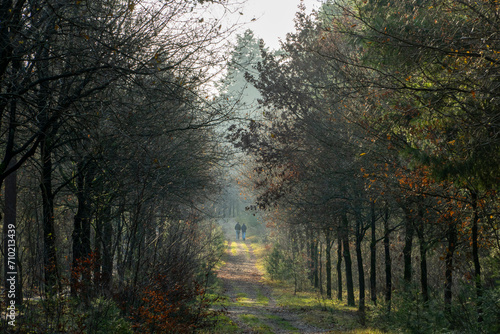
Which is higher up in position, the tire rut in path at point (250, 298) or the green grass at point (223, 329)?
the green grass at point (223, 329)

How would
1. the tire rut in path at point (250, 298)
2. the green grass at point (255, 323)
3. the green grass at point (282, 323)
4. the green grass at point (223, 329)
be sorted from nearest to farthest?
the green grass at point (223, 329) < the green grass at point (255, 323) < the green grass at point (282, 323) < the tire rut in path at point (250, 298)

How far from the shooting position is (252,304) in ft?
67.5

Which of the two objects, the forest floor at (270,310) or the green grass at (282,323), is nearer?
the forest floor at (270,310)

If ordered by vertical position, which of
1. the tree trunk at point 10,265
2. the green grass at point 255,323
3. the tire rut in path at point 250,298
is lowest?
the tire rut in path at point 250,298

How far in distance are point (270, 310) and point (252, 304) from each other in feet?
6.64

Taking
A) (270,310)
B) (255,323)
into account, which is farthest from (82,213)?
(270,310)

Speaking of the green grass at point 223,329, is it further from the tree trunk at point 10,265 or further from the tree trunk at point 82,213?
the tree trunk at point 10,265

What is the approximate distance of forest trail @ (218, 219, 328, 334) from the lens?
14.2 m

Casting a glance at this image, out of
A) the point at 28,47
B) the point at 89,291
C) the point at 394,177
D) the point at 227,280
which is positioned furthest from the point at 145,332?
the point at 227,280

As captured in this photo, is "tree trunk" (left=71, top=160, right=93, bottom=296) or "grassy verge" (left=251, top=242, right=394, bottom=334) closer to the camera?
"tree trunk" (left=71, top=160, right=93, bottom=296)

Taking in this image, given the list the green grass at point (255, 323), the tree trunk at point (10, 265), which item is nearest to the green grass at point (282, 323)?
the green grass at point (255, 323)

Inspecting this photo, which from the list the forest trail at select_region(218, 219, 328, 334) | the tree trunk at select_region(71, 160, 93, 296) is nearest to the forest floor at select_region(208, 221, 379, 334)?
the forest trail at select_region(218, 219, 328, 334)

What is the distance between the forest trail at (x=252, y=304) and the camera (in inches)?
557

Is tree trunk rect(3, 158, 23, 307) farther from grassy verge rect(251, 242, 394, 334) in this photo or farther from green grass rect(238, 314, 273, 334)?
grassy verge rect(251, 242, 394, 334)
